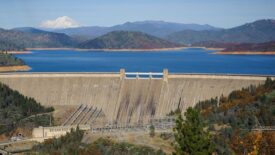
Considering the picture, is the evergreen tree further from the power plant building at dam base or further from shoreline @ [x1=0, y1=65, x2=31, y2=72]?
shoreline @ [x1=0, y1=65, x2=31, y2=72]

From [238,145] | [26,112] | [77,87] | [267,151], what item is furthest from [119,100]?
[267,151]

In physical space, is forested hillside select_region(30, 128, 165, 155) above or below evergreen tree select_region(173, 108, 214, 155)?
below

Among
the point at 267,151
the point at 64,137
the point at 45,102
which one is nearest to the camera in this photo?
the point at 267,151

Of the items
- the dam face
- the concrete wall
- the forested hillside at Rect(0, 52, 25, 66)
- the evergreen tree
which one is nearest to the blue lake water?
the forested hillside at Rect(0, 52, 25, 66)

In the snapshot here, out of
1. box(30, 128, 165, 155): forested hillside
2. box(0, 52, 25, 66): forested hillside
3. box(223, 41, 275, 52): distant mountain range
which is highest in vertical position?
box(223, 41, 275, 52): distant mountain range

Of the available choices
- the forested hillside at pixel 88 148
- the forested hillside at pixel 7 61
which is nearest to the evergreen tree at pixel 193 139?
the forested hillside at pixel 88 148

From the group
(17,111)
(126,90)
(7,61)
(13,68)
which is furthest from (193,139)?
(7,61)

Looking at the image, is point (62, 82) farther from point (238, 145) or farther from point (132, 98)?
point (238, 145)
